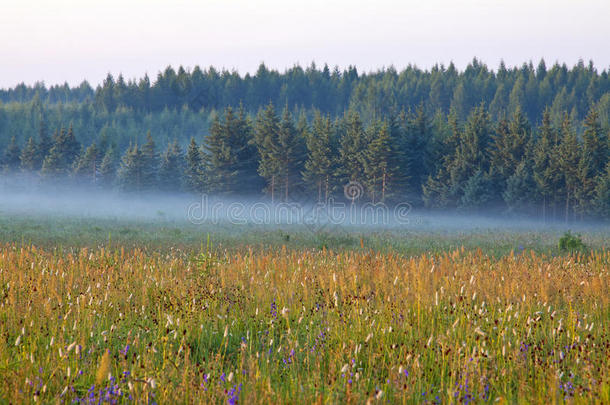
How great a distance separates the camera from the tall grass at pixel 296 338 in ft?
10.4

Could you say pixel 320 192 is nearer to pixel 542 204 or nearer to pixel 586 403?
pixel 542 204

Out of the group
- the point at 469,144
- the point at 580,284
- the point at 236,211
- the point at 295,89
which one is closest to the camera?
the point at 580,284

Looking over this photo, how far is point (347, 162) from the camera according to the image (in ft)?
191

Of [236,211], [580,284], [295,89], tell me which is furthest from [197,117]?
[580,284]

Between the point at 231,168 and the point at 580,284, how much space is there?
184ft

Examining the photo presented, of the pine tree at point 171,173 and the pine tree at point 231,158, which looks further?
the pine tree at point 171,173

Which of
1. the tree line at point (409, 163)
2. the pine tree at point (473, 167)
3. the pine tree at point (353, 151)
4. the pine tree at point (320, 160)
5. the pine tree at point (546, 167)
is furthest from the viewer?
the pine tree at point (320, 160)

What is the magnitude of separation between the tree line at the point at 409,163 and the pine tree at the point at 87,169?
29.3 feet

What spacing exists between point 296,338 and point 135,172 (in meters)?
67.4

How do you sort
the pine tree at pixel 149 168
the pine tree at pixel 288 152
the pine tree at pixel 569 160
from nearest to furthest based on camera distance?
the pine tree at pixel 569 160, the pine tree at pixel 288 152, the pine tree at pixel 149 168

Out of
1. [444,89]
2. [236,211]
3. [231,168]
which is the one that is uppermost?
[444,89]

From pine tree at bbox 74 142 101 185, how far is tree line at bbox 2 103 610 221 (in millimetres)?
8916

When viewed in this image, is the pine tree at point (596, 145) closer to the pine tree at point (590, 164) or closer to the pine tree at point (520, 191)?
the pine tree at point (590, 164)

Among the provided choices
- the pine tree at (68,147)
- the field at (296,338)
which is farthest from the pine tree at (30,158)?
the field at (296,338)
